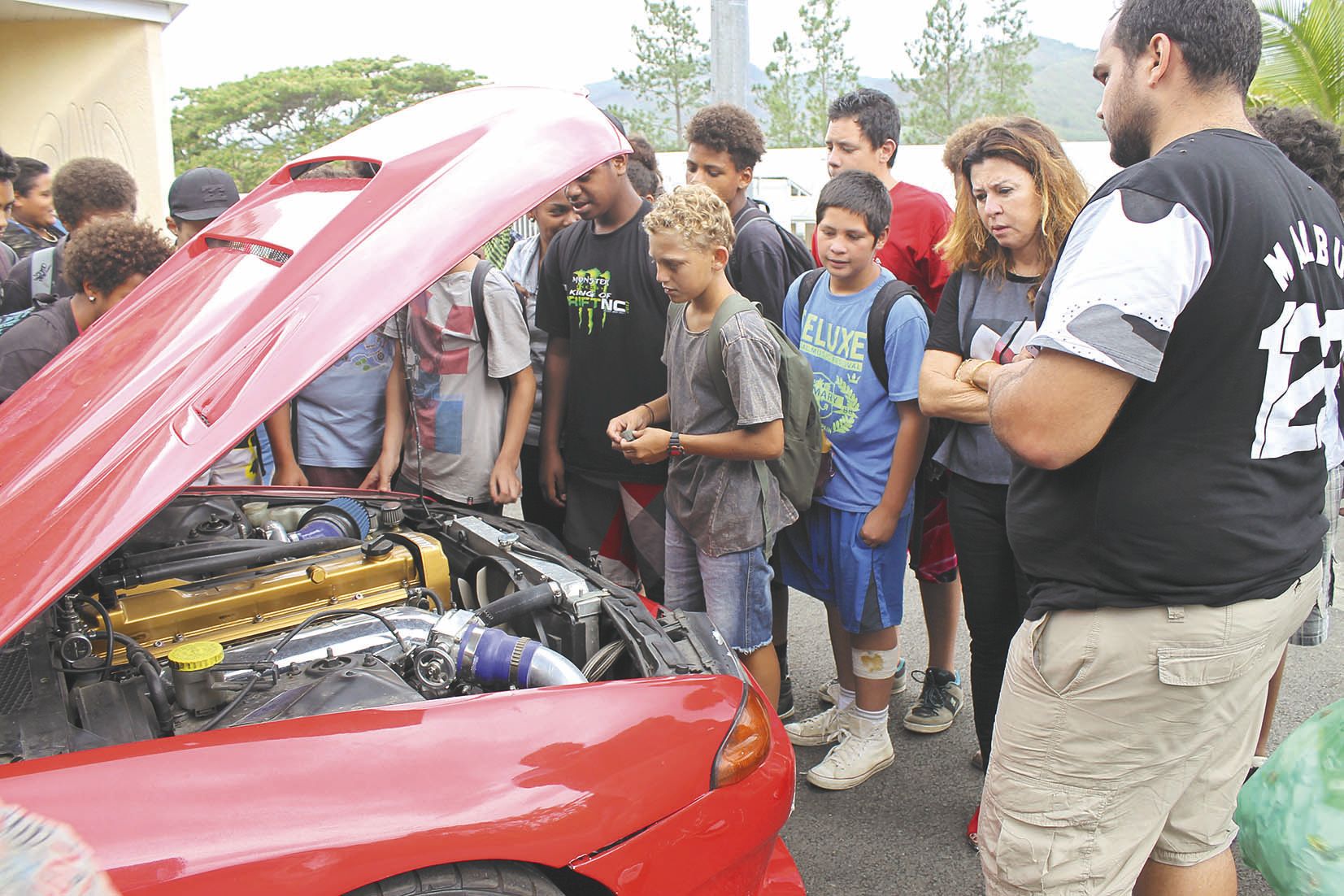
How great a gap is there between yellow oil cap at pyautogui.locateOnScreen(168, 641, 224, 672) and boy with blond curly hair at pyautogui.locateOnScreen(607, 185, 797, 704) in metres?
1.35

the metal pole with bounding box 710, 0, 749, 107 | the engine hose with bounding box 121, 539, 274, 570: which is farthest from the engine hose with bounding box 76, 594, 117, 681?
the metal pole with bounding box 710, 0, 749, 107

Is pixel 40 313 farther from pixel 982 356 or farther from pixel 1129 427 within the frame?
pixel 1129 427

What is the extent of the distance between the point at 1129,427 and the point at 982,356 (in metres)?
1.12

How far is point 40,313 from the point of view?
345 centimetres

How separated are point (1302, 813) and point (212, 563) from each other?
2.33m

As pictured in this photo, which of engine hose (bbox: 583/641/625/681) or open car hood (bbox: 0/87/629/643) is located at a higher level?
open car hood (bbox: 0/87/629/643)

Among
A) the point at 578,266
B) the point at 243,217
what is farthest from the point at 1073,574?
the point at 578,266

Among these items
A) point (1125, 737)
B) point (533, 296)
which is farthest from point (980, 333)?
point (533, 296)

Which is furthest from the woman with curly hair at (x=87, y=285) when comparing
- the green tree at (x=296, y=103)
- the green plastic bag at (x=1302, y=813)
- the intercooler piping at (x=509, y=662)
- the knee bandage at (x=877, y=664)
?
the green tree at (x=296, y=103)

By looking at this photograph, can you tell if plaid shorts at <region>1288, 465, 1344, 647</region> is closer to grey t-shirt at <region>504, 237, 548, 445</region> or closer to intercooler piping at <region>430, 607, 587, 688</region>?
intercooler piping at <region>430, 607, 587, 688</region>

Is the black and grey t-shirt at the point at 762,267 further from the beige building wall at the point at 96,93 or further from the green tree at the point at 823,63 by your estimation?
the green tree at the point at 823,63

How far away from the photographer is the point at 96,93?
1130 cm

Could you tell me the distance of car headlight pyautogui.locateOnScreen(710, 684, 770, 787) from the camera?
6.32ft

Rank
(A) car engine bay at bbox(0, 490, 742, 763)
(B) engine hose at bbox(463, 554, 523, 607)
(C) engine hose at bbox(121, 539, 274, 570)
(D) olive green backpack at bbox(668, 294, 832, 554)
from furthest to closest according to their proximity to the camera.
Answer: (D) olive green backpack at bbox(668, 294, 832, 554), (B) engine hose at bbox(463, 554, 523, 607), (C) engine hose at bbox(121, 539, 274, 570), (A) car engine bay at bbox(0, 490, 742, 763)
